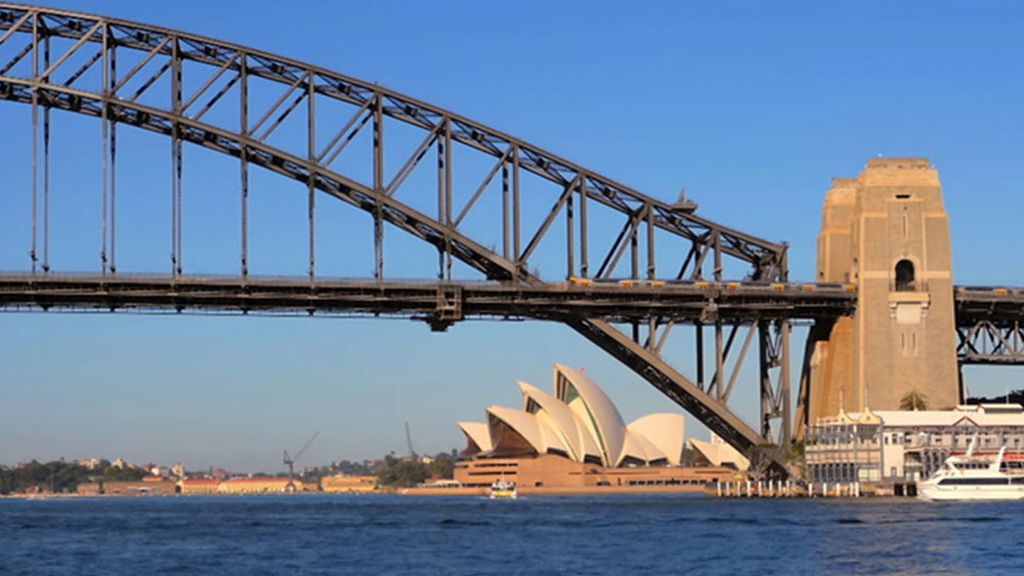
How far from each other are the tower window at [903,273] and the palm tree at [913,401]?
7.20 m

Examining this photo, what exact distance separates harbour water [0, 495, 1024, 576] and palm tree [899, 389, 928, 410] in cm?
900

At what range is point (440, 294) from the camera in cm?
12138

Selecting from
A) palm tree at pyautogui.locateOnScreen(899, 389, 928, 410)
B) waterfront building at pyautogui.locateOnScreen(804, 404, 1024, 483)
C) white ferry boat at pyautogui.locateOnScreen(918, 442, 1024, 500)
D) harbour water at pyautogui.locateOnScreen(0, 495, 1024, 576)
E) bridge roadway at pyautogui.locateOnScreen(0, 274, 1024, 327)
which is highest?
A: bridge roadway at pyautogui.locateOnScreen(0, 274, 1024, 327)

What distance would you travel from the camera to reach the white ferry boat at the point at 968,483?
404 feet

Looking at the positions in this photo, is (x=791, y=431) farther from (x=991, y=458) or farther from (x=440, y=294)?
(x=440, y=294)

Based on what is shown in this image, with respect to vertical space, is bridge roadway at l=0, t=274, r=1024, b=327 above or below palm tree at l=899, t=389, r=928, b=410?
above

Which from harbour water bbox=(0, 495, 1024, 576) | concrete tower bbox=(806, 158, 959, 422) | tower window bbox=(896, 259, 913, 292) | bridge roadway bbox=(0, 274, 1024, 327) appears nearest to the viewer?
harbour water bbox=(0, 495, 1024, 576)

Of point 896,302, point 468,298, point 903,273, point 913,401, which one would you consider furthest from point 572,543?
point 903,273

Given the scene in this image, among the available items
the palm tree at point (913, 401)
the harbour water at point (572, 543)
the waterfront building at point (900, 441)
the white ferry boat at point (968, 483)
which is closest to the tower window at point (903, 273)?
the palm tree at point (913, 401)

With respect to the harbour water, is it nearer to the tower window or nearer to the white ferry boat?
the white ferry boat

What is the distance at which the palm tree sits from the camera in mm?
129625

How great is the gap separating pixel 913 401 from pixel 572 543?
1972 inches

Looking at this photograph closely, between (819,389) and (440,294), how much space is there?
98.3 feet

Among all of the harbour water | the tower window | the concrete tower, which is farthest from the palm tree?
the harbour water
